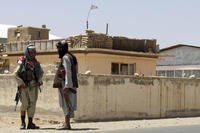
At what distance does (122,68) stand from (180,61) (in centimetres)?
1859

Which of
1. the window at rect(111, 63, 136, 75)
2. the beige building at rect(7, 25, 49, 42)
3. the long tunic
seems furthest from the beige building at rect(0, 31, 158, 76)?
the long tunic

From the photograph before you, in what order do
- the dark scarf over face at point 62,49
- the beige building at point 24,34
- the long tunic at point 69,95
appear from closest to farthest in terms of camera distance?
the long tunic at point 69,95 < the dark scarf over face at point 62,49 < the beige building at point 24,34

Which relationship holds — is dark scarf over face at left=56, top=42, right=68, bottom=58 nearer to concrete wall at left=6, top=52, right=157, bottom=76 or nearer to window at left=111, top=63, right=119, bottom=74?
concrete wall at left=6, top=52, right=157, bottom=76

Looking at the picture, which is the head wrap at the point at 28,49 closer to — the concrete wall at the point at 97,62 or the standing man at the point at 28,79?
the standing man at the point at 28,79

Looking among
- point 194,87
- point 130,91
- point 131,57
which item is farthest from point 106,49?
point 130,91

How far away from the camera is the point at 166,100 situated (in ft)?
66.5

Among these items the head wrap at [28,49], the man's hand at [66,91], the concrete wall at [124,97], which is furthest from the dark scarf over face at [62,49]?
the concrete wall at [124,97]

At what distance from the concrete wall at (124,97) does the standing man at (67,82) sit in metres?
3.37

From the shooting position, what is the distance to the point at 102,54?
1184 inches

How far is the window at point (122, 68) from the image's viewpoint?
31406mm

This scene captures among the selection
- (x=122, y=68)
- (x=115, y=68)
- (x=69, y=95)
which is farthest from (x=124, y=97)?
(x=122, y=68)

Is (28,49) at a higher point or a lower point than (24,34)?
lower

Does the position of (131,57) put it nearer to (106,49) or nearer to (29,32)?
(106,49)

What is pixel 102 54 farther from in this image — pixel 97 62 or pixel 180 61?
pixel 180 61
